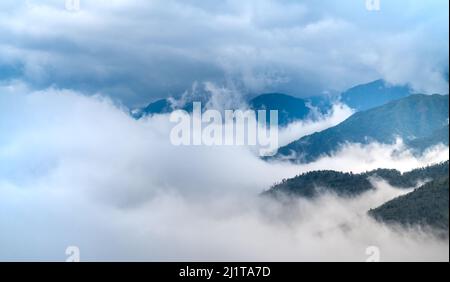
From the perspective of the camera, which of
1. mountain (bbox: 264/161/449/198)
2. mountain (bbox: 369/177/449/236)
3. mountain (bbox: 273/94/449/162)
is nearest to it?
mountain (bbox: 369/177/449/236)

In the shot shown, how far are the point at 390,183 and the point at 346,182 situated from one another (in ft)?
37.5

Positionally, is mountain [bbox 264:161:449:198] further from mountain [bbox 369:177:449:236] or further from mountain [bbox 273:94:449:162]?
mountain [bbox 273:94:449:162]

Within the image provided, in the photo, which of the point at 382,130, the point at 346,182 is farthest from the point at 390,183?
the point at 382,130

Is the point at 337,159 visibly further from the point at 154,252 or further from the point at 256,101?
the point at 154,252

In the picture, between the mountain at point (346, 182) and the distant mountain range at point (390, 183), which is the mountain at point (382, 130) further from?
the distant mountain range at point (390, 183)

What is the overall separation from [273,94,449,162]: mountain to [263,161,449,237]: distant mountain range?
36.8 feet

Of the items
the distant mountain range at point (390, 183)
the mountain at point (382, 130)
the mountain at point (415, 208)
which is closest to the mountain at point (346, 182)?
the distant mountain range at point (390, 183)

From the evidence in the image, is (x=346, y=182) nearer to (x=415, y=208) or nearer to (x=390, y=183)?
(x=390, y=183)

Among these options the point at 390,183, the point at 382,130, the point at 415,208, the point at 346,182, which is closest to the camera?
the point at 415,208

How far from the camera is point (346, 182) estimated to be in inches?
4281

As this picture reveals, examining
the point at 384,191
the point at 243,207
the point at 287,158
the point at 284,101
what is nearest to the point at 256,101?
the point at 284,101

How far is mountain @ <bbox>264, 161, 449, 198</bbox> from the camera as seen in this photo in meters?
107

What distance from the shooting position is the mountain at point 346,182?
107062 millimetres

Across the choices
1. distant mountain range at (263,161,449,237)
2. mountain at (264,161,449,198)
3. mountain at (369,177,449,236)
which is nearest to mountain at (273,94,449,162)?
mountain at (264,161,449,198)
